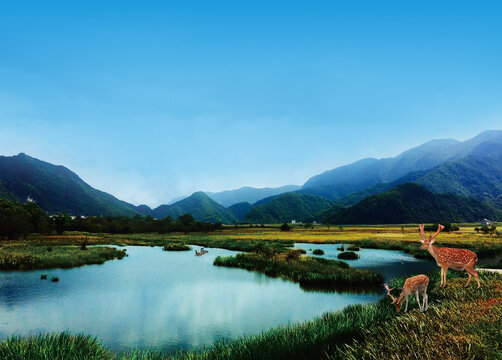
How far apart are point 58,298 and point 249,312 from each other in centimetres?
1342

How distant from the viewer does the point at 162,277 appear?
30.2 m

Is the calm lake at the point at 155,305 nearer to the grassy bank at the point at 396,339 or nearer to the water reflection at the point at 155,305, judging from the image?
the water reflection at the point at 155,305

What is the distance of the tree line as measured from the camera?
6047cm

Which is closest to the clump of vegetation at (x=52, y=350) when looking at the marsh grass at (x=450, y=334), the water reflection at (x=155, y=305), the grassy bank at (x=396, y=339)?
the grassy bank at (x=396, y=339)

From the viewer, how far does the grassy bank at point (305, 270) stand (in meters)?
27.2

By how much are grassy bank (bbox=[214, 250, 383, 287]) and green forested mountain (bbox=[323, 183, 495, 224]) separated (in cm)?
16552

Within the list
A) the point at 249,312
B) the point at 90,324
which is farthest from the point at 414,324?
the point at 90,324

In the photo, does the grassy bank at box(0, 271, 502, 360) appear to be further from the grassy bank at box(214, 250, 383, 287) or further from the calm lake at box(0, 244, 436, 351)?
the grassy bank at box(214, 250, 383, 287)

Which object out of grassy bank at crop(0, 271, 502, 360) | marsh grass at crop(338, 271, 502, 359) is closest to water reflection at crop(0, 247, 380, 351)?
grassy bank at crop(0, 271, 502, 360)

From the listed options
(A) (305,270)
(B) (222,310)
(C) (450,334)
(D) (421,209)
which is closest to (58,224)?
(A) (305,270)

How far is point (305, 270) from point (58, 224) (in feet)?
270

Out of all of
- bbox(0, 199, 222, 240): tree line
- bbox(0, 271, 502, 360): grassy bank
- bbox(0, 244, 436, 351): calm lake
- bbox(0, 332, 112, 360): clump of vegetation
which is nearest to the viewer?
bbox(0, 271, 502, 360): grassy bank

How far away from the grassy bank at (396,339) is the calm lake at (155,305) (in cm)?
338

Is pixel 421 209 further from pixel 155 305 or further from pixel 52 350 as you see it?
pixel 52 350
